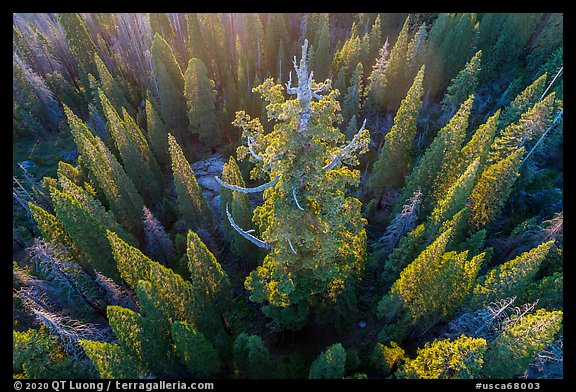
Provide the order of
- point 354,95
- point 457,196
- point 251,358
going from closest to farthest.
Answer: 1. point 251,358
2. point 457,196
3. point 354,95

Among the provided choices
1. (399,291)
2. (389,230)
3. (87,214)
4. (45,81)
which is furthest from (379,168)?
(45,81)

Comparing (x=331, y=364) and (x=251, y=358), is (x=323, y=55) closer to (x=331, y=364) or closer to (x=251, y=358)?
(x=251, y=358)

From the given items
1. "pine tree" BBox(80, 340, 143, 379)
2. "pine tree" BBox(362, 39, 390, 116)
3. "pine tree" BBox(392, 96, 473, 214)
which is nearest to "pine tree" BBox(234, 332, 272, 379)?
"pine tree" BBox(80, 340, 143, 379)

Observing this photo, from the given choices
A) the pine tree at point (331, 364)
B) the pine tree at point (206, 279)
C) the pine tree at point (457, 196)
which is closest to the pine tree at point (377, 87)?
the pine tree at point (457, 196)

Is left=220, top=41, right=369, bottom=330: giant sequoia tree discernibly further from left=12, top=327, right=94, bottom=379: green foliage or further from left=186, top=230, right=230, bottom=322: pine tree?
left=12, top=327, right=94, bottom=379: green foliage

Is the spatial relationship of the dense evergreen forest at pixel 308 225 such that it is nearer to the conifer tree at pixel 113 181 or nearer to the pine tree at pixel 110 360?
the pine tree at pixel 110 360

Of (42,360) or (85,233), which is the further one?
(85,233)

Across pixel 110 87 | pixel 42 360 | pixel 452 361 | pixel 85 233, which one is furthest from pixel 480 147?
pixel 110 87
